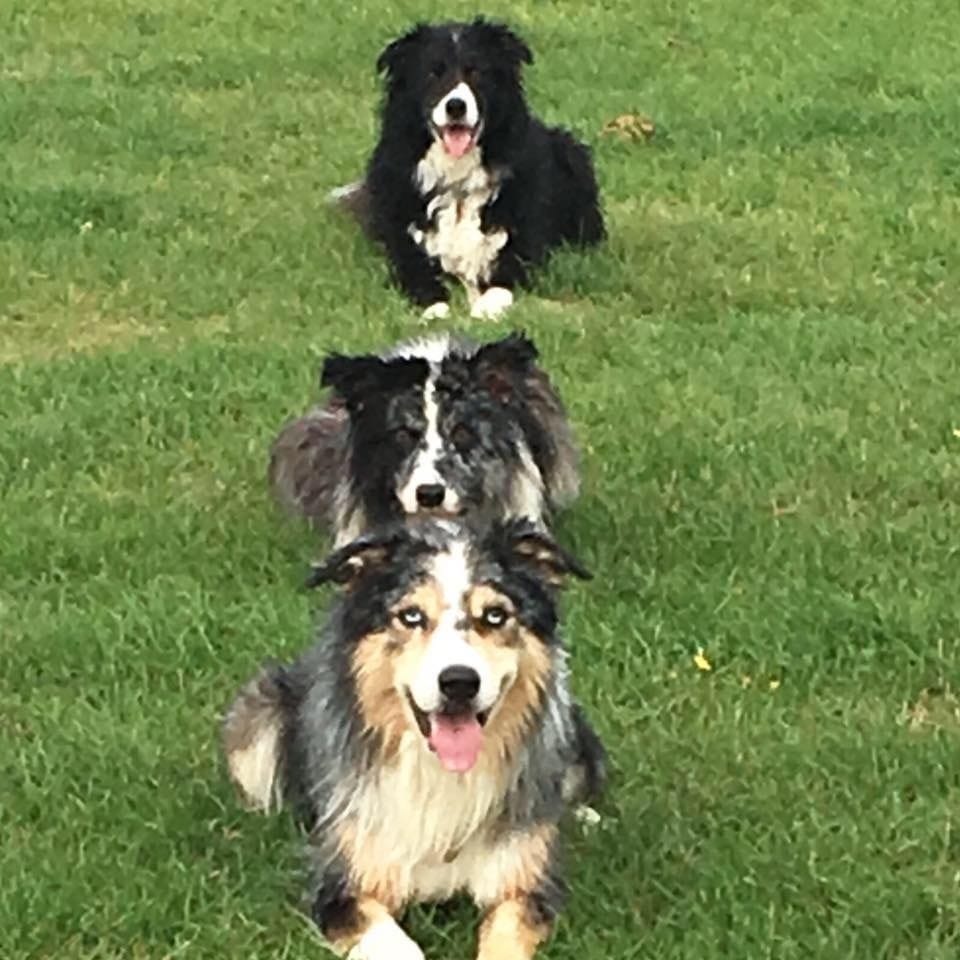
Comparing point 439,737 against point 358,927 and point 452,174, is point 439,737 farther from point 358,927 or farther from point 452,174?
point 452,174

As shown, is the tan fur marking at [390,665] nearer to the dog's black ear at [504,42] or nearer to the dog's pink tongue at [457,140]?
the dog's pink tongue at [457,140]

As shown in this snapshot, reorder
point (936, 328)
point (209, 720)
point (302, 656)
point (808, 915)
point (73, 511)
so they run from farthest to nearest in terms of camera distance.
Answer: point (936, 328), point (73, 511), point (209, 720), point (302, 656), point (808, 915)

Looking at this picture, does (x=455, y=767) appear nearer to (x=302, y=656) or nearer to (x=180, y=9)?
(x=302, y=656)

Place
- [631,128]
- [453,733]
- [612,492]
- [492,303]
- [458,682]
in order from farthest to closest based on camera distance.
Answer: [631,128]
[492,303]
[612,492]
[453,733]
[458,682]

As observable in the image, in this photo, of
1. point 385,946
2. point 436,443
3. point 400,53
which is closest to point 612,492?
point 436,443

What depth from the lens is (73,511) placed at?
689 centimetres

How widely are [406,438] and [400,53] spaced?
13.6ft

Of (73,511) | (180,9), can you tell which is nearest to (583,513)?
(73,511)

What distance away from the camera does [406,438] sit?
247 inches

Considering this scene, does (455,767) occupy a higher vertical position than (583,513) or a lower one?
higher

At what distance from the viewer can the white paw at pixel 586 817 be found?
16.1ft

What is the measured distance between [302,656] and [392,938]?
97cm

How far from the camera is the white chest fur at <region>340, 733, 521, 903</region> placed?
14.5ft

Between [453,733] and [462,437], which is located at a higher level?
[453,733]
